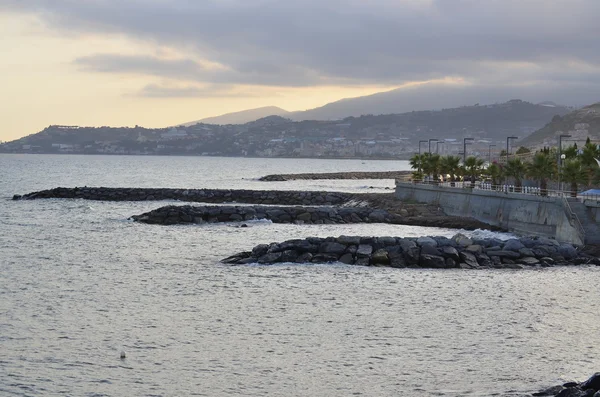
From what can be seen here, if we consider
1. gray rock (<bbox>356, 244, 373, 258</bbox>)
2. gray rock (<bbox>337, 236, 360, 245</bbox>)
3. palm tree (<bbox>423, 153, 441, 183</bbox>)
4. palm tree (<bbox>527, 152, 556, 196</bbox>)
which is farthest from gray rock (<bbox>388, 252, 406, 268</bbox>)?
palm tree (<bbox>423, 153, 441, 183</bbox>)

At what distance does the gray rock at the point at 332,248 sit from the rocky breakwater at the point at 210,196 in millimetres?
40873

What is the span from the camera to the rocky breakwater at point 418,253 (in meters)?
34.5

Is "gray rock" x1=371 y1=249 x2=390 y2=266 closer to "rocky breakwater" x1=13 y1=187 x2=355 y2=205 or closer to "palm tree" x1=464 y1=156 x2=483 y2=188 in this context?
"palm tree" x1=464 y1=156 x2=483 y2=188

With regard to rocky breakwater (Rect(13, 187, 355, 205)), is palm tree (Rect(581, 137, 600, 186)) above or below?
above

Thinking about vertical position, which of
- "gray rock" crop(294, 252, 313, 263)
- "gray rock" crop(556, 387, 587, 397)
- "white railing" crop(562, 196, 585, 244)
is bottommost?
"gray rock" crop(294, 252, 313, 263)

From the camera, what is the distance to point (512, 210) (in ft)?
160

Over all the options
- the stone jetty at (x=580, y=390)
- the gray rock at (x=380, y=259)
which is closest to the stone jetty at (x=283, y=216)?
the gray rock at (x=380, y=259)

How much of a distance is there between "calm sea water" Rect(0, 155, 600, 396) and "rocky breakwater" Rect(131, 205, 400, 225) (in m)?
18.2

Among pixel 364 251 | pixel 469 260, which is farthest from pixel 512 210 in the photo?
pixel 364 251

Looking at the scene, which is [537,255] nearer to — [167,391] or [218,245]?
[218,245]

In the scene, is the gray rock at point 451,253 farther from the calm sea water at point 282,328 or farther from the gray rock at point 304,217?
the gray rock at point 304,217

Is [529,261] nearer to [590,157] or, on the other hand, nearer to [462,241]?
[462,241]

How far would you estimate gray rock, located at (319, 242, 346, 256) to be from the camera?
35.5 meters

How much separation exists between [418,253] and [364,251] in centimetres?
228
